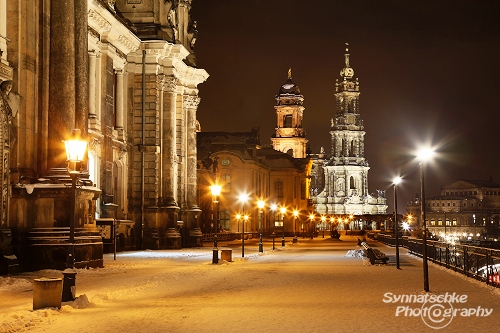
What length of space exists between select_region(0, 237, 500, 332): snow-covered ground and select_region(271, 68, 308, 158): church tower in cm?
12352

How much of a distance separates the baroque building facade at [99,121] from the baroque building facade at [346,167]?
120174 mm

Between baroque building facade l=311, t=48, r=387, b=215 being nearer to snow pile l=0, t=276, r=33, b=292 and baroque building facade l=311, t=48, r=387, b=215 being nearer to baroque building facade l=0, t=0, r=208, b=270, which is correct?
baroque building facade l=0, t=0, r=208, b=270

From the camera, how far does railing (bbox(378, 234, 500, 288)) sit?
2277 cm

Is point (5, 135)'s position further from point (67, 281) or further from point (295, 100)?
point (295, 100)

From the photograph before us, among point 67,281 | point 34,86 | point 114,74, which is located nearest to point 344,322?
point 67,281

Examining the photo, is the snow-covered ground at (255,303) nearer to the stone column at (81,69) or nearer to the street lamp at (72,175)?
the street lamp at (72,175)

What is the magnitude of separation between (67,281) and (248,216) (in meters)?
79.8

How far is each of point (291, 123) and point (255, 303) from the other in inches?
5432

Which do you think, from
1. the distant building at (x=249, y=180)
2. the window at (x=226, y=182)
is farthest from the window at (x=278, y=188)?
the window at (x=226, y=182)

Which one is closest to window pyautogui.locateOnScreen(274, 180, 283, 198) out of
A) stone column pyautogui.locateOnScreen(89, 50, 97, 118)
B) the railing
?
stone column pyautogui.locateOnScreen(89, 50, 97, 118)

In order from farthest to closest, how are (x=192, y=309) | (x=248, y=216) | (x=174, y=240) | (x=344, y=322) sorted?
(x=248, y=216)
(x=174, y=240)
(x=192, y=309)
(x=344, y=322)

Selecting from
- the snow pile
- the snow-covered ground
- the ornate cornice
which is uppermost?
the ornate cornice

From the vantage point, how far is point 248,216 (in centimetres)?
9725

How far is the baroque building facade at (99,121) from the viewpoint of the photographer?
2814cm
